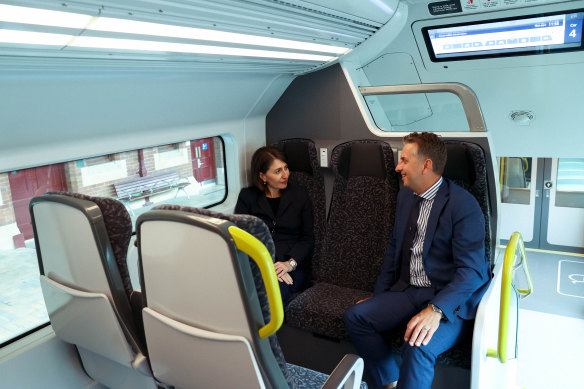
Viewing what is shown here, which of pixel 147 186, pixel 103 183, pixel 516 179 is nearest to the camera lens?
pixel 103 183

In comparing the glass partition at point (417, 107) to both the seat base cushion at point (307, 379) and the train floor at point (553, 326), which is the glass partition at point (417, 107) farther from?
the train floor at point (553, 326)

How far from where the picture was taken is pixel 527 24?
2.77 m

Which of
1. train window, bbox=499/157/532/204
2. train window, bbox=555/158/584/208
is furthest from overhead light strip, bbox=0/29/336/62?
train window, bbox=555/158/584/208

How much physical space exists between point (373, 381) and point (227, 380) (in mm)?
1250

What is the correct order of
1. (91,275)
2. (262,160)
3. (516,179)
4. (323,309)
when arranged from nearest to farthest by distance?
1. (91,275)
2. (323,309)
3. (262,160)
4. (516,179)

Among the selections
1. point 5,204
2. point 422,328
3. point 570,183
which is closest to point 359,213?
point 422,328

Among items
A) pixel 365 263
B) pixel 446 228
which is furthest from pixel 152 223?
pixel 365 263

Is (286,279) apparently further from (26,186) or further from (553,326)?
(553,326)

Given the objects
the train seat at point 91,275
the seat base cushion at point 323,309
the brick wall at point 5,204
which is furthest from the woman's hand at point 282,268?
the brick wall at point 5,204

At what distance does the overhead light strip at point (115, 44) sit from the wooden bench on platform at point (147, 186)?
103cm

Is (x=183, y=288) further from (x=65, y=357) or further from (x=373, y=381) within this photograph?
(x=373, y=381)

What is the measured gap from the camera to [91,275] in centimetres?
179

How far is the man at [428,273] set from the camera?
2.20 m

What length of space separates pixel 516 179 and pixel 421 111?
14.6 ft
